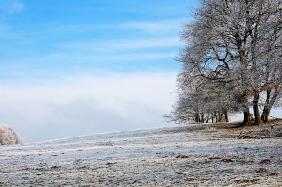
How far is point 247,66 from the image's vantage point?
34750 millimetres

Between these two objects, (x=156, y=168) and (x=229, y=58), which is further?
(x=229, y=58)

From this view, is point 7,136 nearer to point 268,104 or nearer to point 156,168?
point 268,104

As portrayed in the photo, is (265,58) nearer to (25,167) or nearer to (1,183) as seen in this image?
(25,167)

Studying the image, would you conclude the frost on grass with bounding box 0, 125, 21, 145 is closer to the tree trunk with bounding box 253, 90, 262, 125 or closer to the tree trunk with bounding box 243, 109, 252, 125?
the tree trunk with bounding box 243, 109, 252, 125

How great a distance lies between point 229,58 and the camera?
3806cm

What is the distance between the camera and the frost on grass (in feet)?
132

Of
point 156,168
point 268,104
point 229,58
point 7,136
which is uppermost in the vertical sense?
point 229,58

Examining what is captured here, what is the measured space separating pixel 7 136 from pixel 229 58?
57.7 ft

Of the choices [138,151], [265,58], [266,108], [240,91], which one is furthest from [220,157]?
[266,108]

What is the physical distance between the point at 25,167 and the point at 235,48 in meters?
22.4

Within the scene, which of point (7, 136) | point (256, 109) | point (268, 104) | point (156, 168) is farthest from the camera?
point (7, 136)

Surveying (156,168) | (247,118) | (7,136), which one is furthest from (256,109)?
(156,168)

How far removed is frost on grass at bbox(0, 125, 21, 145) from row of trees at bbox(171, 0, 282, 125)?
1350 centimetres

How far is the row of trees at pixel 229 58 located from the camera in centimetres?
3472
